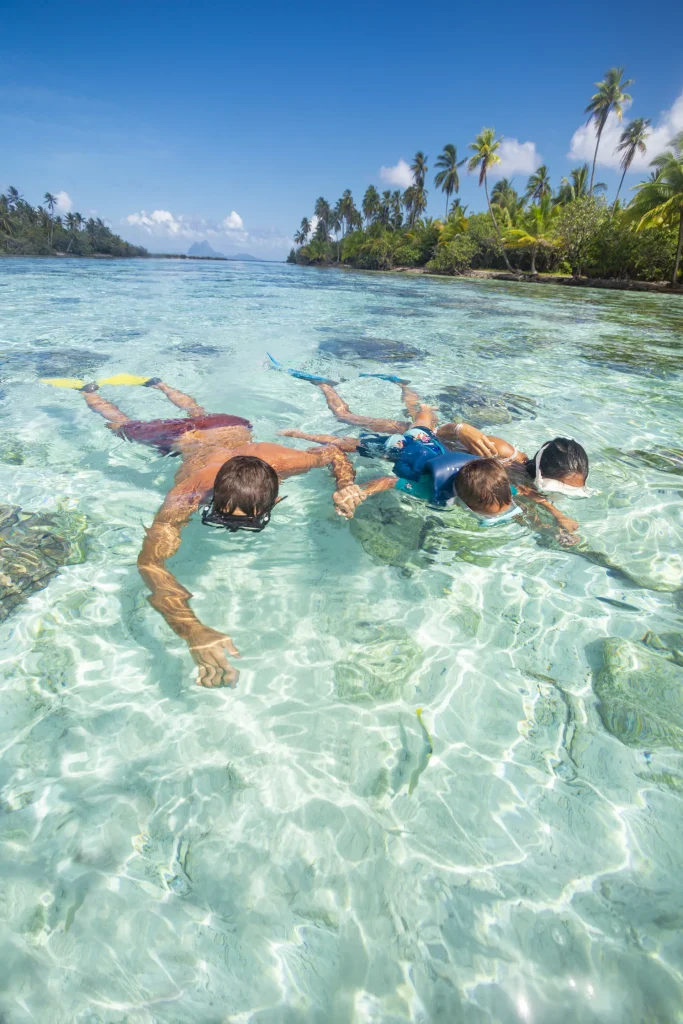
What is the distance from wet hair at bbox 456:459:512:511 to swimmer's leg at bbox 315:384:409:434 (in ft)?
6.03

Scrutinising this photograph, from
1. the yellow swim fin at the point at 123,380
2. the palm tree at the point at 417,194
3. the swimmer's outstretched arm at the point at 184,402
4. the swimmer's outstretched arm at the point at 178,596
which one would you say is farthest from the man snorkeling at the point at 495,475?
the palm tree at the point at 417,194

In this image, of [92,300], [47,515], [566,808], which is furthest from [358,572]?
[92,300]

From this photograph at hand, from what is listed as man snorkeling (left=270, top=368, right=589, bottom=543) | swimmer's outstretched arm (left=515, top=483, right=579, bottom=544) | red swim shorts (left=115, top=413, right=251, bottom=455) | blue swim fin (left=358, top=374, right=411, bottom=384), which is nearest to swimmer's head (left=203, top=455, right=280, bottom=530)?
man snorkeling (left=270, top=368, right=589, bottom=543)

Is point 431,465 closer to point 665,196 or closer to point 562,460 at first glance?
point 562,460

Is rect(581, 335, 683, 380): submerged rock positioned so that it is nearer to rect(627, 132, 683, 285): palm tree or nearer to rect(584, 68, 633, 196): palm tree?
rect(627, 132, 683, 285): palm tree

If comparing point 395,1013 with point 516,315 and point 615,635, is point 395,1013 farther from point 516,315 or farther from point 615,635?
point 516,315

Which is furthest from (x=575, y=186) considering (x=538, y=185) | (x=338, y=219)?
(x=338, y=219)

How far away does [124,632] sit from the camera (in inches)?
111

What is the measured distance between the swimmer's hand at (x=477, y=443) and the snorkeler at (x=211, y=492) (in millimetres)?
1124

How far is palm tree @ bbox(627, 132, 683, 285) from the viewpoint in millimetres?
28547

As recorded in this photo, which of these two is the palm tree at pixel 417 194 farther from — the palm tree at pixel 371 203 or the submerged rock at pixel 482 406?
the submerged rock at pixel 482 406

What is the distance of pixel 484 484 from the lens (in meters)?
3.46

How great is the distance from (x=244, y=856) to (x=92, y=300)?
67.4 feet

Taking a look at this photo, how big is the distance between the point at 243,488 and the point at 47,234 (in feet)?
365
